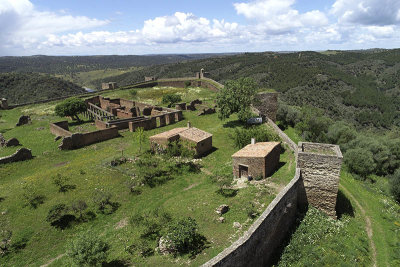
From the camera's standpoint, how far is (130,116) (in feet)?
132

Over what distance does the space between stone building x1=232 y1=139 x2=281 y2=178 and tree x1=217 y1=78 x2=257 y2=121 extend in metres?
12.9

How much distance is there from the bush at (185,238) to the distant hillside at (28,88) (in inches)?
3577

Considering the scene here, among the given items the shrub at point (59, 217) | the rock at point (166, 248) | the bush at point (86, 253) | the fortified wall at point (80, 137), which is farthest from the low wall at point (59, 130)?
the rock at point (166, 248)

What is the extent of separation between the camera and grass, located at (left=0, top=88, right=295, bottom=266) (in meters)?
13.0

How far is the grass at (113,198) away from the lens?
13008mm

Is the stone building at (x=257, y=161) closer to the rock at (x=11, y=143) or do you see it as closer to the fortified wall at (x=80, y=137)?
the fortified wall at (x=80, y=137)

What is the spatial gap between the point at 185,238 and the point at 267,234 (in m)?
4.34

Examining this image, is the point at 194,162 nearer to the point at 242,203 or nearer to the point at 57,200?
the point at 242,203

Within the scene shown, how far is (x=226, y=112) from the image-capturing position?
33219 millimetres

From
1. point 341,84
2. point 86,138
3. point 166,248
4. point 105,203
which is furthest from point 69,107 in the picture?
point 341,84

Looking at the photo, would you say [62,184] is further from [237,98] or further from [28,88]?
[28,88]

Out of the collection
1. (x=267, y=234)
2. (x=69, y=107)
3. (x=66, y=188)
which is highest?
(x=69, y=107)

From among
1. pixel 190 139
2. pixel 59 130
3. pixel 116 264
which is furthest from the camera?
pixel 59 130

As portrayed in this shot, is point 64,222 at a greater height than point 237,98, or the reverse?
point 237,98
